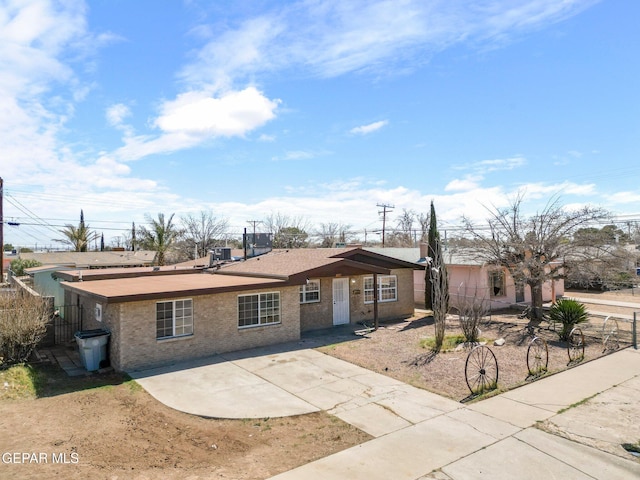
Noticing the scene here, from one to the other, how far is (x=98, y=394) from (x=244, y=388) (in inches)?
136

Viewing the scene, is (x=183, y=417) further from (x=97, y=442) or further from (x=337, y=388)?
(x=337, y=388)

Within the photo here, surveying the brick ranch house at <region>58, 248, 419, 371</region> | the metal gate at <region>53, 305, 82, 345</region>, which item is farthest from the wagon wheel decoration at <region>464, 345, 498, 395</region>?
the metal gate at <region>53, 305, 82, 345</region>

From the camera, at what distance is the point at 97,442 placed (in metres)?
7.38

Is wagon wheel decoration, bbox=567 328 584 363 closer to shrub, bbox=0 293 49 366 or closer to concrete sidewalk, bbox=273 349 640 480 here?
concrete sidewalk, bbox=273 349 640 480

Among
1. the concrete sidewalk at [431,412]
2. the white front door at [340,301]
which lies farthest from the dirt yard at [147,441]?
the white front door at [340,301]

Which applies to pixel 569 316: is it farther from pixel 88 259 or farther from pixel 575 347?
pixel 88 259

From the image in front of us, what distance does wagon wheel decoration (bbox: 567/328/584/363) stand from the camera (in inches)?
507

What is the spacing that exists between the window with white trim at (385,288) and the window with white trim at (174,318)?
9.46 metres

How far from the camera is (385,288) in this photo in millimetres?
21047

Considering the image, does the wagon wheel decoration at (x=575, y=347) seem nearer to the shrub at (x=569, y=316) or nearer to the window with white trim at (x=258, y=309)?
the shrub at (x=569, y=316)

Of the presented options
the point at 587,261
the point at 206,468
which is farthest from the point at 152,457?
the point at 587,261

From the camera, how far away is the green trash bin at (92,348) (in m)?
11.9

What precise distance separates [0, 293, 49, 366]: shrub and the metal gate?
2.54 m

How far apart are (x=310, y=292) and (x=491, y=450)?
11719 mm
